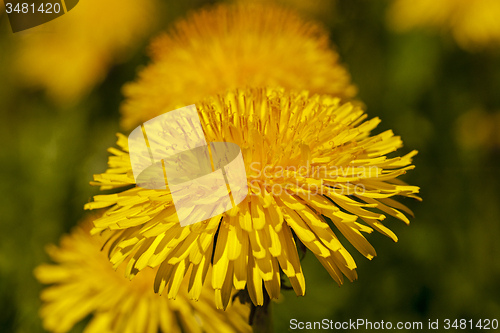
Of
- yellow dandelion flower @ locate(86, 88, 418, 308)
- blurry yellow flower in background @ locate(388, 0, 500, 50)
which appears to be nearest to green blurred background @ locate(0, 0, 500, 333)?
blurry yellow flower in background @ locate(388, 0, 500, 50)

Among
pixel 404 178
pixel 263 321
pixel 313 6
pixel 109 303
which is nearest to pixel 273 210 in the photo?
pixel 263 321

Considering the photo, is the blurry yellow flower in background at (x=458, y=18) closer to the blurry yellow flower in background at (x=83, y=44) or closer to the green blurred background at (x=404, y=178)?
the green blurred background at (x=404, y=178)

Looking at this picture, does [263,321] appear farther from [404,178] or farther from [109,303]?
[404,178]

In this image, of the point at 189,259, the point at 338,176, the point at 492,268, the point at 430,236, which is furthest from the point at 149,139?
the point at 492,268

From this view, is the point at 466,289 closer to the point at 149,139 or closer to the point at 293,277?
the point at 293,277

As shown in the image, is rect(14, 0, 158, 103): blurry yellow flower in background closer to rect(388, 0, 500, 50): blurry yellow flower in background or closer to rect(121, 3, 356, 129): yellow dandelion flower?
rect(121, 3, 356, 129): yellow dandelion flower
